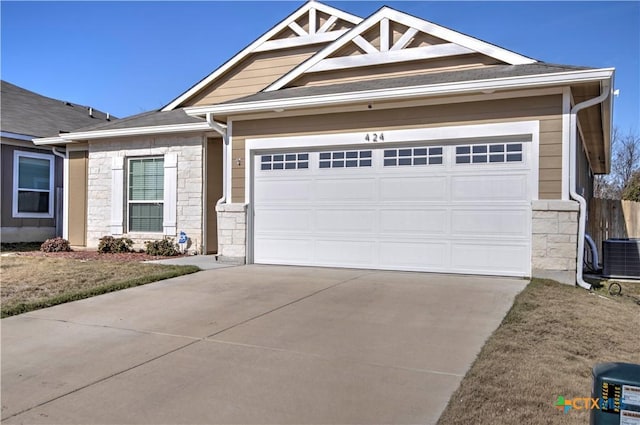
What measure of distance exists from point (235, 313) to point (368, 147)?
4.65m

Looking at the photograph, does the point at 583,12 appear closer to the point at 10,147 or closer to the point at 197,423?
the point at 197,423

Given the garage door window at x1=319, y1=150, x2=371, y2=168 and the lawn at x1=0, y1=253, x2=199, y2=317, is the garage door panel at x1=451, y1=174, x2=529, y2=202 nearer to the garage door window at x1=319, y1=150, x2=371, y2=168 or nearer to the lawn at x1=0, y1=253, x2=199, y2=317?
the garage door window at x1=319, y1=150, x2=371, y2=168

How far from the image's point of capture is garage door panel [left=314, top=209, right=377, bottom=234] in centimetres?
948

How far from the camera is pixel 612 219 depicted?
1561 centimetres

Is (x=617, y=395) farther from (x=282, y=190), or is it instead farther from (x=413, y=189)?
(x=282, y=190)

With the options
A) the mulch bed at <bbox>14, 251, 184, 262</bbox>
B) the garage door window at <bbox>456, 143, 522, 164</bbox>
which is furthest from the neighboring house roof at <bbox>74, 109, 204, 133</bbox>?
the garage door window at <bbox>456, 143, 522, 164</bbox>

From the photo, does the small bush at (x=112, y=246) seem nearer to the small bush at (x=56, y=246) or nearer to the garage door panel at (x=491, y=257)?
the small bush at (x=56, y=246)

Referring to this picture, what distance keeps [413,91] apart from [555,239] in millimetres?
3416

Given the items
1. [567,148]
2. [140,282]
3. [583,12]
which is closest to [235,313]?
[140,282]

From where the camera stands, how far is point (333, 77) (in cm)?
1112

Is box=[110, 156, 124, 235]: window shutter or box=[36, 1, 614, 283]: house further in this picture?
box=[110, 156, 124, 235]: window shutter

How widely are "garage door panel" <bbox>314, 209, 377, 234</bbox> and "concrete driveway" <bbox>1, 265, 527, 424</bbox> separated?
75.1 inches

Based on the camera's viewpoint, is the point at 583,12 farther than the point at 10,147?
No

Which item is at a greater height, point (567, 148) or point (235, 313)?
point (567, 148)
